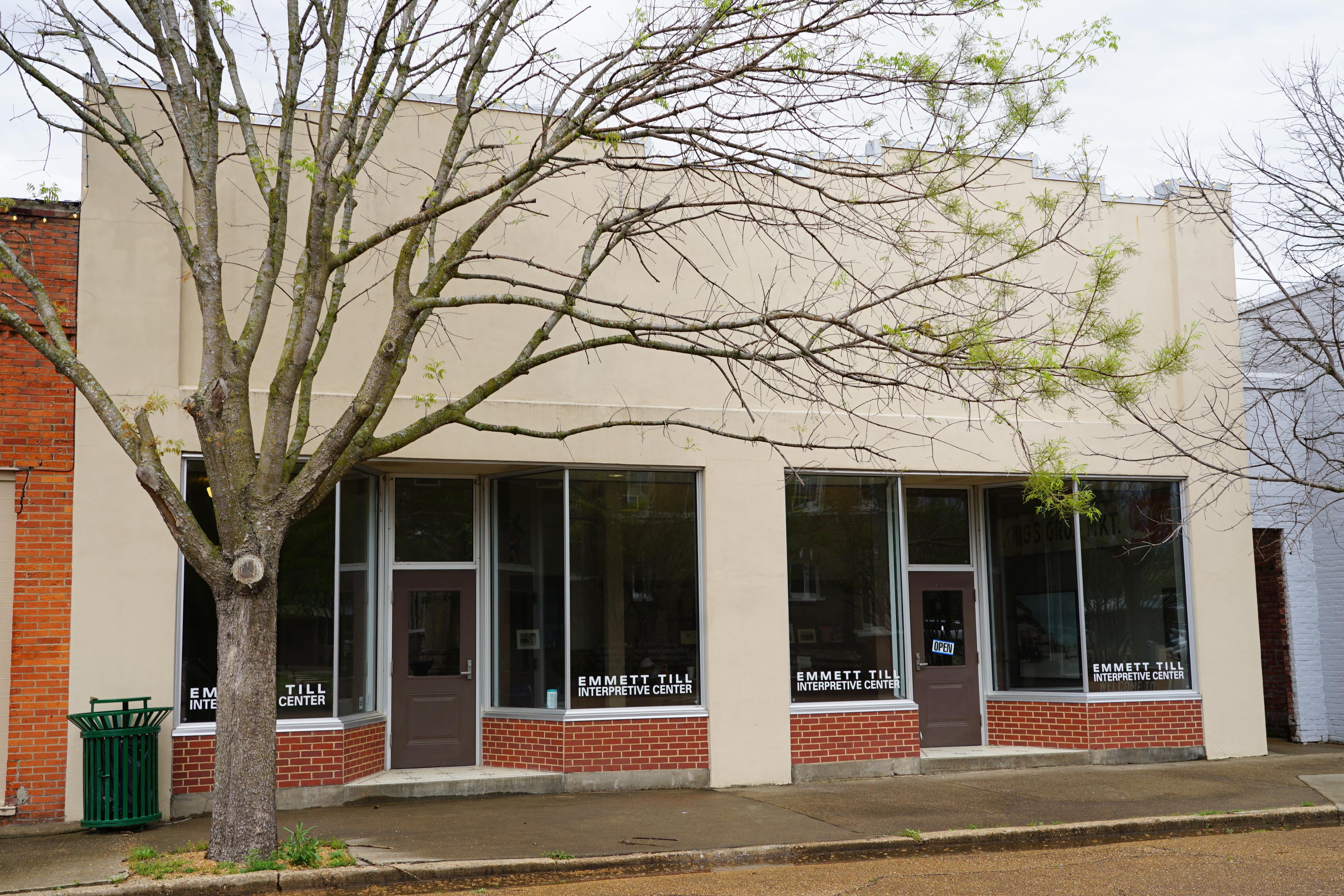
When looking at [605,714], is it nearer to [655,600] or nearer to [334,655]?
[655,600]

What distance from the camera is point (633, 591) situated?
12070 mm

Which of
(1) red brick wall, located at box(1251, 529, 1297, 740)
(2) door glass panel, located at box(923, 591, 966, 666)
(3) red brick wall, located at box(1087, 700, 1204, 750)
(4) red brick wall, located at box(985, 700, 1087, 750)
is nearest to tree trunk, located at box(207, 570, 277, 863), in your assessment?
(2) door glass panel, located at box(923, 591, 966, 666)

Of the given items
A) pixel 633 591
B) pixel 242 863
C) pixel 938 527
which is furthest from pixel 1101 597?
pixel 242 863

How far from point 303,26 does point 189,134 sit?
1.20 m

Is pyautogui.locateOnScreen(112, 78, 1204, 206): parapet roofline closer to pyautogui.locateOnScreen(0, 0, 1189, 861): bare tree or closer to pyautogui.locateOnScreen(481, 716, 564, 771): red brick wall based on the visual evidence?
pyautogui.locateOnScreen(0, 0, 1189, 861): bare tree

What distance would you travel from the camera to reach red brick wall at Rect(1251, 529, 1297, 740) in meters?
15.6

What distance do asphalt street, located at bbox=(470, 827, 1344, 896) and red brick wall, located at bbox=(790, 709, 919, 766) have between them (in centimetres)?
340

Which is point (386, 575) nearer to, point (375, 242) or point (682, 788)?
point (682, 788)

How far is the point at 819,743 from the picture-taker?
12398 millimetres

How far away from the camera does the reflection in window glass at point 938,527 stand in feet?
46.1

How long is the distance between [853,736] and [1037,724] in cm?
262

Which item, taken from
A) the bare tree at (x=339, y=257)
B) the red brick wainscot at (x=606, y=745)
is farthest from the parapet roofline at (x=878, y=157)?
the red brick wainscot at (x=606, y=745)

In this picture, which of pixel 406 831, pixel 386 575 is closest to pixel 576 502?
pixel 386 575

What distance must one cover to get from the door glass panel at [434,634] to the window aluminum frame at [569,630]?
30 centimetres
